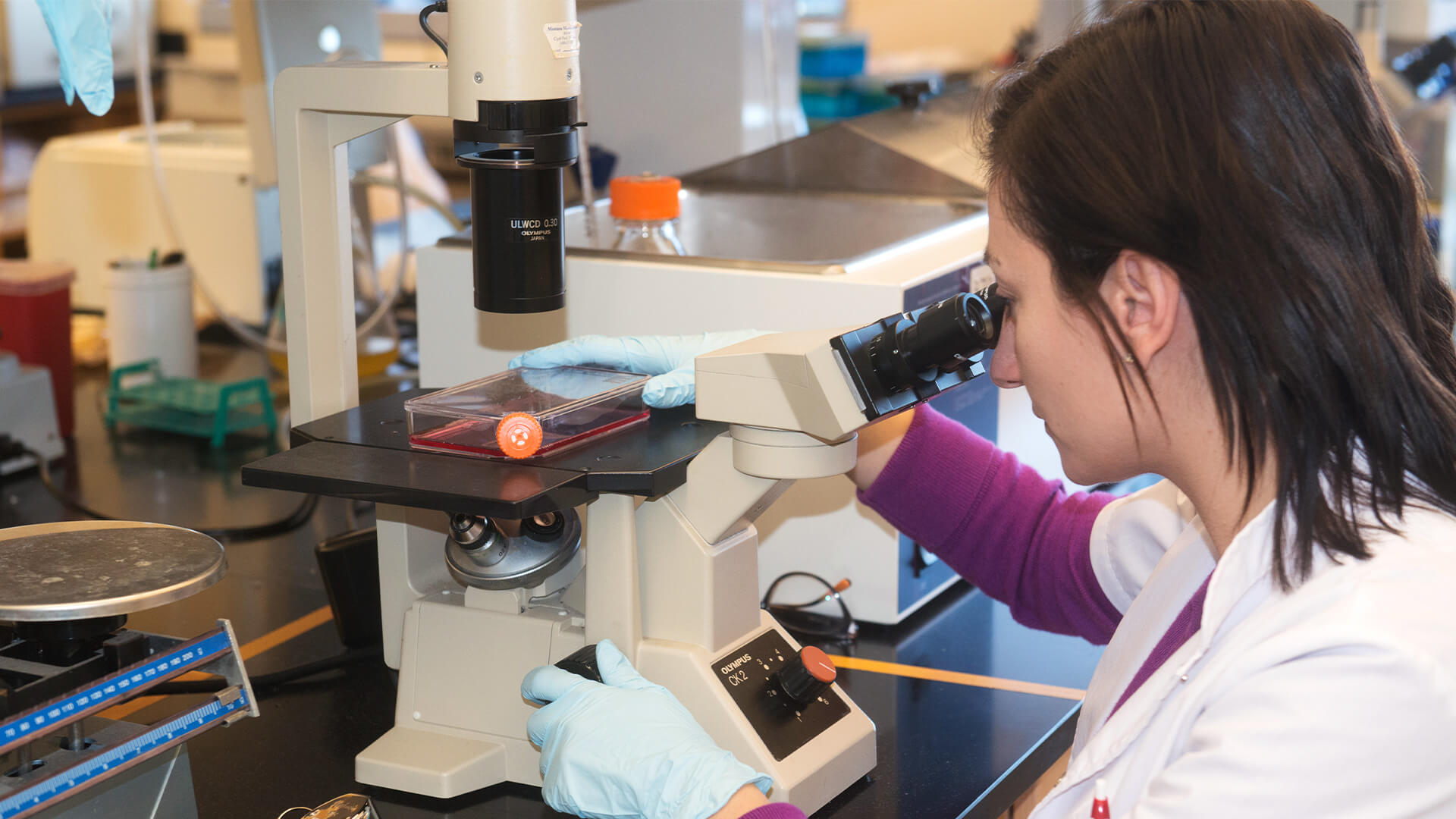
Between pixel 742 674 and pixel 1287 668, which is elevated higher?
pixel 1287 668

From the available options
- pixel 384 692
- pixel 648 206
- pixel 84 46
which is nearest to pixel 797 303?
pixel 648 206

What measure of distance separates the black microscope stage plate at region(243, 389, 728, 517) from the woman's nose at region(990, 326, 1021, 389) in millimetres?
207

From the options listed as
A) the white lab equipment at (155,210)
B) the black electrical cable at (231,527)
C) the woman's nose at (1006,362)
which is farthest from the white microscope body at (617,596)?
the white lab equipment at (155,210)

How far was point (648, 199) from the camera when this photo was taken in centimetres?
134

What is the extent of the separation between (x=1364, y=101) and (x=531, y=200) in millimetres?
552

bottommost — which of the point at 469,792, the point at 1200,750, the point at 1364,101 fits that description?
the point at 469,792

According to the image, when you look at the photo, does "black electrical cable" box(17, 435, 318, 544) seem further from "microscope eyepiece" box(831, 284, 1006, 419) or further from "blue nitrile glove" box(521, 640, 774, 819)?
"microscope eyepiece" box(831, 284, 1006, 419)

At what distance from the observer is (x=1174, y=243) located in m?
0.75

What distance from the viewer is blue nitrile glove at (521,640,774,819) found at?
2.82 ft

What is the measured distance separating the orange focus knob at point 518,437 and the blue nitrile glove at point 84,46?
44 cm

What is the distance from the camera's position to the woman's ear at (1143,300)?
0.76 meters

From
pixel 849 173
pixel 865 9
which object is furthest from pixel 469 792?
pixel 865 9

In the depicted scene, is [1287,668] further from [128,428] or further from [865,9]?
[865,9]

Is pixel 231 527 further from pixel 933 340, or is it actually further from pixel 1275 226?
pixel 1275 226
